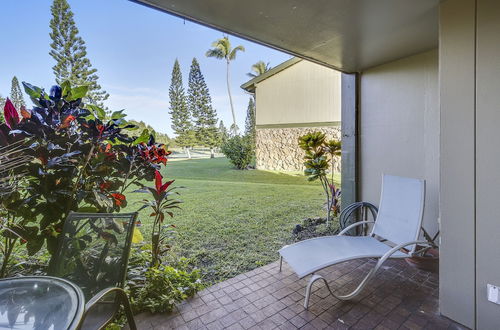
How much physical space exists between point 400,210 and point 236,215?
3.10m

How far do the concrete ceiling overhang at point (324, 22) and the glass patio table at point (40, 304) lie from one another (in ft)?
6.21

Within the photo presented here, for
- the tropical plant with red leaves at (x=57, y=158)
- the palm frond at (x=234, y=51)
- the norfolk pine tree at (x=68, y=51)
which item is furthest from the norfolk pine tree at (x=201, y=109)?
the tropical plant with red leaves at (x=57, y=158)

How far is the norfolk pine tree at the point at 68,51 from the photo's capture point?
4908 mm

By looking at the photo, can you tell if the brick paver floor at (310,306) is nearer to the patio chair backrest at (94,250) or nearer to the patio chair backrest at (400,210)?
the patio chair backrest at (400,210)

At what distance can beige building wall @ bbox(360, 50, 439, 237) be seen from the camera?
2.86 m

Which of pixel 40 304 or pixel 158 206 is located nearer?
pixel 40 304

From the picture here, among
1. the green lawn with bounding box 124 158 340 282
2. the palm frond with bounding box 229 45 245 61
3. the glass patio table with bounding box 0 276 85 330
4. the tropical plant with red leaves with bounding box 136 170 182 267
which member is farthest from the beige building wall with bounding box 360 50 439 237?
the palm frond with bounding box 229 45 245 61

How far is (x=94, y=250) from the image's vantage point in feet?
5.12

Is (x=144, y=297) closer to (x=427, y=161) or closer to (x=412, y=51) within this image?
(x=427, y=161)

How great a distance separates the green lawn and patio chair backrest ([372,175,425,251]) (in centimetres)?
143

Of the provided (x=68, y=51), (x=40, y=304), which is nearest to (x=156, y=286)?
(x=40, y=304)

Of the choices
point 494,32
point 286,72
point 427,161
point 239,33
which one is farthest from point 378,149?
point 286,72

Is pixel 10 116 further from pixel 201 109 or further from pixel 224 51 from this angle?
pixel 224 51

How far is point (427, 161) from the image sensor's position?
290cm
